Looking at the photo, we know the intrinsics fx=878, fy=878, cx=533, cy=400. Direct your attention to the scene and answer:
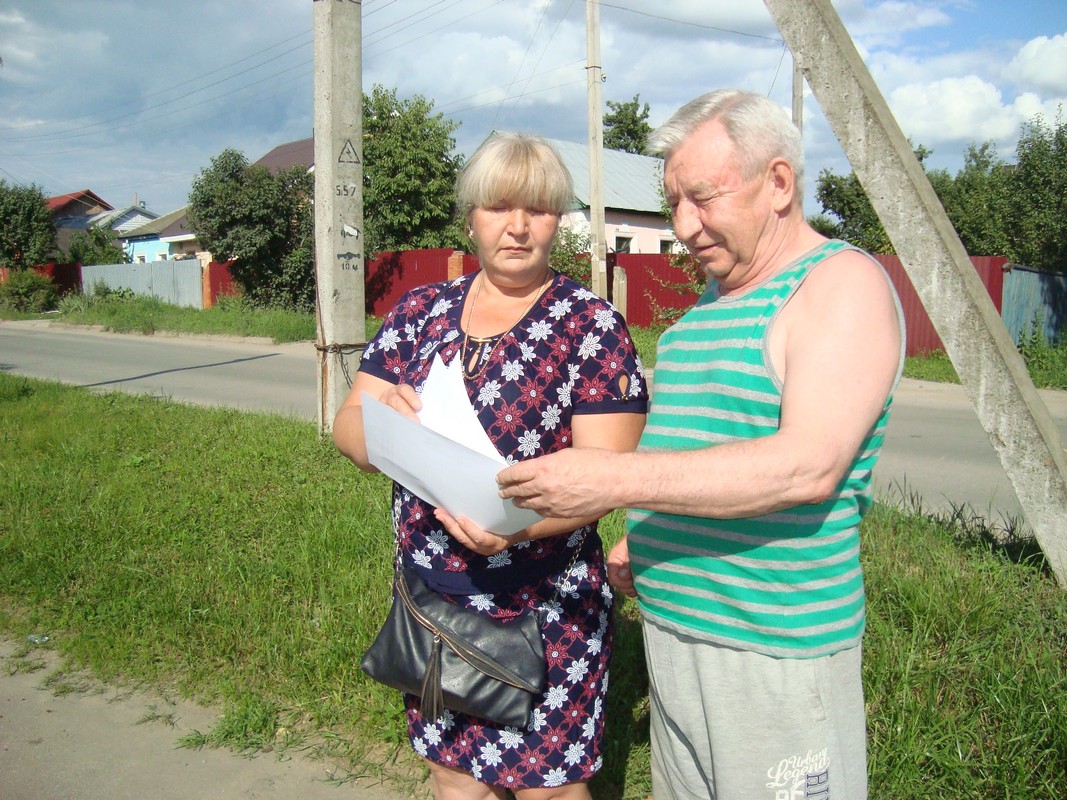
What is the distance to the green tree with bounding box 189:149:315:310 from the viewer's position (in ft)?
72.3

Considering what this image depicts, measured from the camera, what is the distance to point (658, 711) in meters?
1.88

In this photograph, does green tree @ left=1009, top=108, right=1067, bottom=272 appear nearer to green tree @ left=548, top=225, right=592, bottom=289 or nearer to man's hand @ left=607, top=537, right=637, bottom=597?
green tree @ left=548, top=225, right=592, bottom=289

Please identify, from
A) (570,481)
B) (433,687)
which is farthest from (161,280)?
(570,481)

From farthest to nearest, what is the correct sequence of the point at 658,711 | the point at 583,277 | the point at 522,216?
the point at 583,277
the point at 522,216
the point at 658,711

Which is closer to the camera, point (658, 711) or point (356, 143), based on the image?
point (658, 711)

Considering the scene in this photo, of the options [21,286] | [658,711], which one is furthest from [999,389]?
[21,286]

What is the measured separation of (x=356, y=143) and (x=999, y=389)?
425 centimetres

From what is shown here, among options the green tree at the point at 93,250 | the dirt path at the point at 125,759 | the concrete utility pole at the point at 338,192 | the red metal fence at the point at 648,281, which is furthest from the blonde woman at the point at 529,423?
the green tree at the point at 93,250

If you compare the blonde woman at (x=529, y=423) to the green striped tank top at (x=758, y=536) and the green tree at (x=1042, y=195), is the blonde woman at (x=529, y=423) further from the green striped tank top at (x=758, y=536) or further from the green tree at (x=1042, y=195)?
the green tree at (x=1042, y=195)

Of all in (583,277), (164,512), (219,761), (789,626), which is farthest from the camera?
(583,277)

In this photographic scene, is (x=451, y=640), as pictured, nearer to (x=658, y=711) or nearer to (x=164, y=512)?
(x=658, y=711)

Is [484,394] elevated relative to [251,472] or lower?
elevated

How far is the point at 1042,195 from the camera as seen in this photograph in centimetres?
1582

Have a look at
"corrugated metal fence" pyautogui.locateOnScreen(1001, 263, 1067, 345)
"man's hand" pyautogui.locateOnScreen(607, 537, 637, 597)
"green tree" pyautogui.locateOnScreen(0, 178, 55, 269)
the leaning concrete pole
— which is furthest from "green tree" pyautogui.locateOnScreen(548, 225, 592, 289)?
"green tree" pyautogui.locateOnScreen(0, 178, 55, 269)
